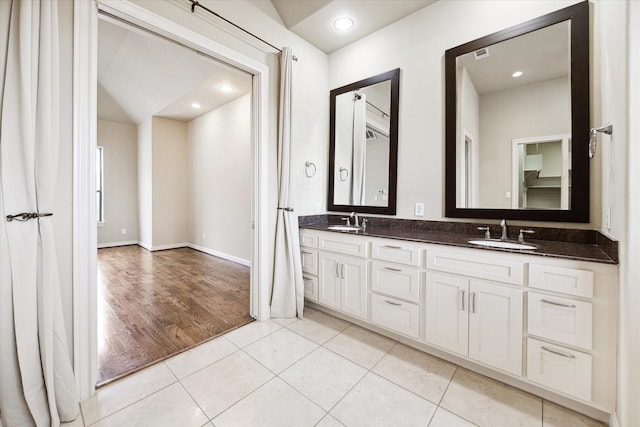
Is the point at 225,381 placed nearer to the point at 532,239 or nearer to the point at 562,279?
the point at 562,279

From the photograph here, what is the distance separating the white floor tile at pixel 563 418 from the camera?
4.53 ft

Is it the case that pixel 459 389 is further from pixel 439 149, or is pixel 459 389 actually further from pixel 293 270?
pixel 439 149

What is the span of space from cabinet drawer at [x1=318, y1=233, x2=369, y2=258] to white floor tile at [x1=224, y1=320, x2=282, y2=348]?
85cm

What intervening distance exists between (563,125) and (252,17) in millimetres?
2601

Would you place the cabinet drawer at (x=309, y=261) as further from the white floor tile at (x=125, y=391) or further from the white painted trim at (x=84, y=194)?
the white painted trim at (x=84, y=194)

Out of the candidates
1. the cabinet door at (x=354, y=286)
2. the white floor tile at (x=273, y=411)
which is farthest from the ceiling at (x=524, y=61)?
the white floor tile at (x=273, y=411)

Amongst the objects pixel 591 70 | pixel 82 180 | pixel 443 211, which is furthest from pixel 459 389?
pixel 82 180

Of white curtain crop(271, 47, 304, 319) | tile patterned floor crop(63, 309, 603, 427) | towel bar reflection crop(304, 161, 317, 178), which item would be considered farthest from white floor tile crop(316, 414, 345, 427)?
towel bar reflection crop(304, 161, 317, 178)

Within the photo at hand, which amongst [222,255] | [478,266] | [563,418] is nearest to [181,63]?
[222,255]

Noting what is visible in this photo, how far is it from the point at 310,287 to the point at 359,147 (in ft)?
5.20

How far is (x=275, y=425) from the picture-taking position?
1.36 meters

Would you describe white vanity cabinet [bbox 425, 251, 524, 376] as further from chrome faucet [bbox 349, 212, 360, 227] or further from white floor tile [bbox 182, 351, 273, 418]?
white floor tile [bbox 182, 351, 273, 418]

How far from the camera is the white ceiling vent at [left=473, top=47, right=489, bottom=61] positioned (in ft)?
6.89

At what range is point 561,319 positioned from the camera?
1416 mm
